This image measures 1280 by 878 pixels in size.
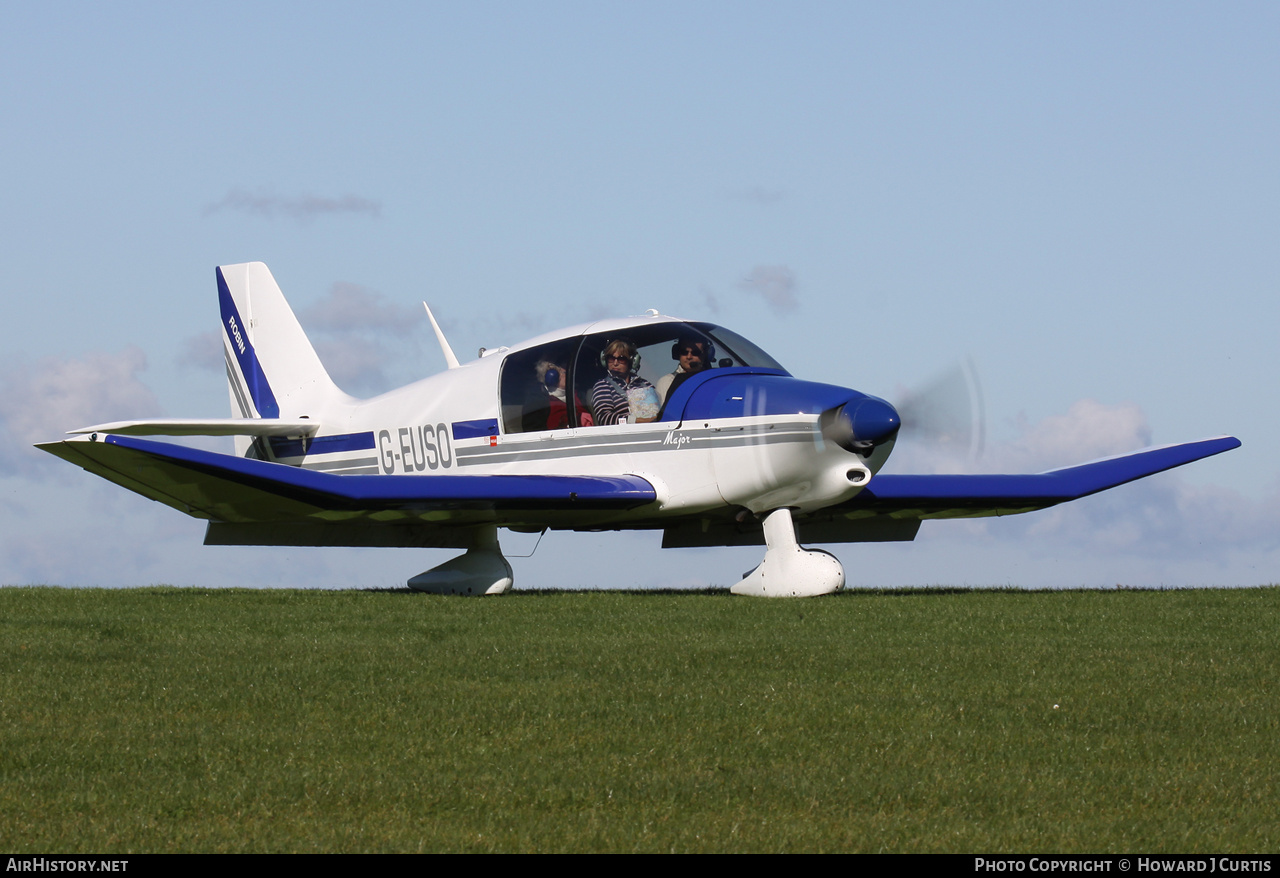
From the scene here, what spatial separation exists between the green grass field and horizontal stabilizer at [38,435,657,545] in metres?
2.05

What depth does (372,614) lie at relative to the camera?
11.5 meters

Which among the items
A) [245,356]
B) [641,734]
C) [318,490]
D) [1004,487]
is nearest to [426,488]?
[318,490]

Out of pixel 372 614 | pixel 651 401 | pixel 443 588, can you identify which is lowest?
pixel 443 588

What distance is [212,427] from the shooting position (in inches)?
688

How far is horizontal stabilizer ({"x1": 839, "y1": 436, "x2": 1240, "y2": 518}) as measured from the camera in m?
15.4

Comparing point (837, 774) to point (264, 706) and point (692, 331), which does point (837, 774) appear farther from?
point (692, 331)

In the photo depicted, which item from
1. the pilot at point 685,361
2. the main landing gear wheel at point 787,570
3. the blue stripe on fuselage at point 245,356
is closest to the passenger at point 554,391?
the pilot at point 685,361

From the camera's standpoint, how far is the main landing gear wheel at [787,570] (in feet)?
42.5

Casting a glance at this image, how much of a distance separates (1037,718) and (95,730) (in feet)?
15.2

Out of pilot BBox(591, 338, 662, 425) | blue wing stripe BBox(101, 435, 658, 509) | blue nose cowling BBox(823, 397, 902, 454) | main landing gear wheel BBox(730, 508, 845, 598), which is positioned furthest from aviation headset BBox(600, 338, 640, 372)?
blue nose cowling BBox(823, 397, 902, 454)

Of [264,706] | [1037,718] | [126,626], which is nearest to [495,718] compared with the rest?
[264,706]

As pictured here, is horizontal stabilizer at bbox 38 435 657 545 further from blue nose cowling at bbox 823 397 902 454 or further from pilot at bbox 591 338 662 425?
blue nose cowling at bbox 823 397 902 454

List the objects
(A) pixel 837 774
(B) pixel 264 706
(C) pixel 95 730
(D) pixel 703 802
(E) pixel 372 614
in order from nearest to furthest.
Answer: (D) pixel 703 802 → (A) pixel 837 774 → (C) pixel 95 730 → (B) pixel 264 706 → (E) pixel 372 614

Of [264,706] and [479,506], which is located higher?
[264,706]
